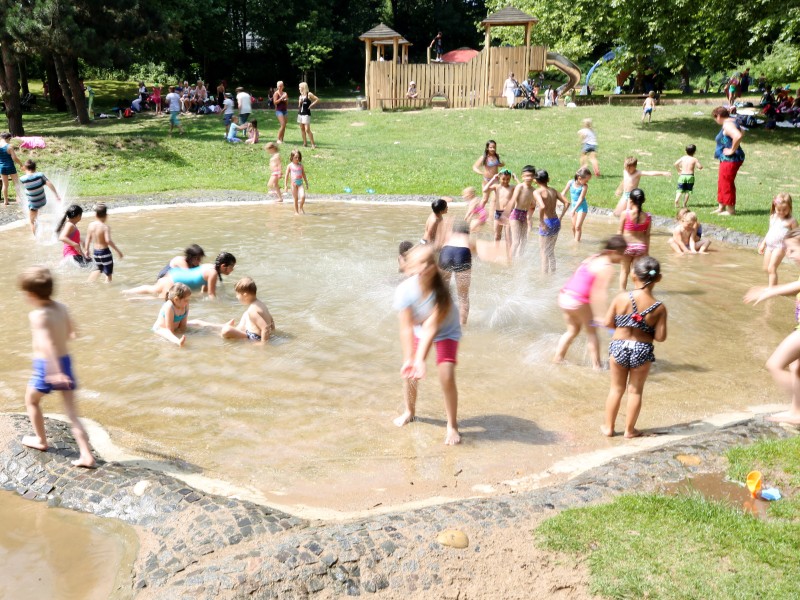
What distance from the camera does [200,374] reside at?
779cm

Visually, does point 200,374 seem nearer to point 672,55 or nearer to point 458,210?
point 458,210

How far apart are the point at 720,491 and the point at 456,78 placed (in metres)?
27.9

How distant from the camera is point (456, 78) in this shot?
1219 inches

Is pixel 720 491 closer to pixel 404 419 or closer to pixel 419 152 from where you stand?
pixel 404 419

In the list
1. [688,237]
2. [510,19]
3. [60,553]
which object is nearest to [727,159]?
[688,237]

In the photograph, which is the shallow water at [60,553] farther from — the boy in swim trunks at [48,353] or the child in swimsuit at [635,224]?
the child in swimsuit at [635,224]

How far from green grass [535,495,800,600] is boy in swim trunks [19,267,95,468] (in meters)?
3.61

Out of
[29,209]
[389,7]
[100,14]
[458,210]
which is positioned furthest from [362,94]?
[29,209]

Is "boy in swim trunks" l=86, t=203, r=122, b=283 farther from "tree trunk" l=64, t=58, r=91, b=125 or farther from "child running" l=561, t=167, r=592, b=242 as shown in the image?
"tree trunk" l=64, t=58, r=91, b=125

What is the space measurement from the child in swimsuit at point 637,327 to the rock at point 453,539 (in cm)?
221

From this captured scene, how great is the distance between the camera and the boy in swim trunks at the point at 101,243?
10.5m

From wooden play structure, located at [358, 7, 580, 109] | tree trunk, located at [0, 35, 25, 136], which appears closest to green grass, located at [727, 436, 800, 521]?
tree trunk, located at [0, 35, 25, 136]

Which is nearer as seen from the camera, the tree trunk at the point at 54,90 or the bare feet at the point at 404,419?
the bare feet at the point at 404,419

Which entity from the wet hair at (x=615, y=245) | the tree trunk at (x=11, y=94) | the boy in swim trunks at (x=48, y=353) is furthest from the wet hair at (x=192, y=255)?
the tree trunk at (x=11, y=94)
